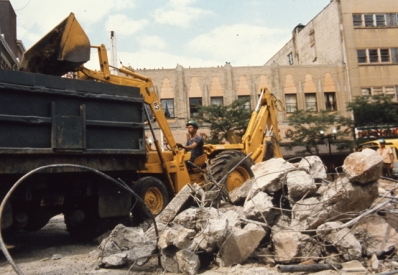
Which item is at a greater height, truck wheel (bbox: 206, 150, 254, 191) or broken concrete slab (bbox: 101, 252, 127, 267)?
truck wheel (bbox: 206, 150, 254, 191)

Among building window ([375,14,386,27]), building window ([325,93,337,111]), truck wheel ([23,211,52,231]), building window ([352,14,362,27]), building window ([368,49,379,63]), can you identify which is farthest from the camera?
building window ([375,14,386,27])

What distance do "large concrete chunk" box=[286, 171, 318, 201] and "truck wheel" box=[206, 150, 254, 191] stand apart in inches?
96.1

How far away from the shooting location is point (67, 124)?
6.04 metres

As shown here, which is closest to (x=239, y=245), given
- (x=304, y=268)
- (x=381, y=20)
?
(x=304, y=268)

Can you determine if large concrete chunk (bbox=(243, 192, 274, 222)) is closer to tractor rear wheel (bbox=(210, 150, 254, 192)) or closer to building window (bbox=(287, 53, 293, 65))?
tractor rear wheel (bbox=(210, 150, 254, 192))

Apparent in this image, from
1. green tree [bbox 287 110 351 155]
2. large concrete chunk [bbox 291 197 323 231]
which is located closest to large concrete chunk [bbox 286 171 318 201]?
large concrete chunk [bbox 291 197 323 231]

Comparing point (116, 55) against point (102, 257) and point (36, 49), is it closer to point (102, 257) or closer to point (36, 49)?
point (36, 49)

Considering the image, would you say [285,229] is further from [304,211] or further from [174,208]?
[174,208]

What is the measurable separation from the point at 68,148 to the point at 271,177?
3010mm

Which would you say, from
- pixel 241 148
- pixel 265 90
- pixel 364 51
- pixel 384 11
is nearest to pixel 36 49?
pixel 241 148

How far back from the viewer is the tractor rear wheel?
845 centimetres

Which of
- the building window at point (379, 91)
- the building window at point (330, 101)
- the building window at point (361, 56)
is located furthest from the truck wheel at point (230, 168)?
the building window at point (361, 56)

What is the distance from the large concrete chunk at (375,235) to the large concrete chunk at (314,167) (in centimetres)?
130

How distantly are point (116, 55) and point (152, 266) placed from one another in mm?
16433
